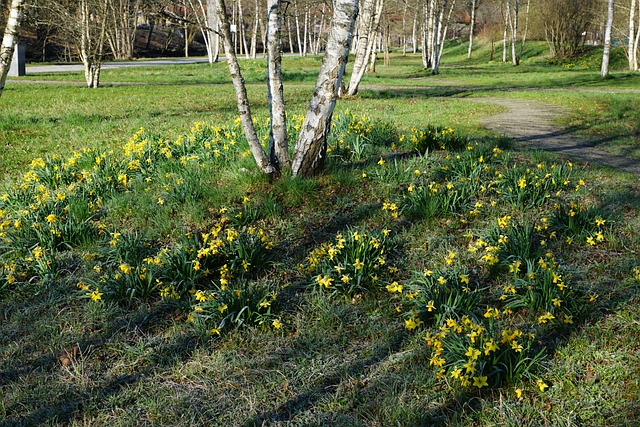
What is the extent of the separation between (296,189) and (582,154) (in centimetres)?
463

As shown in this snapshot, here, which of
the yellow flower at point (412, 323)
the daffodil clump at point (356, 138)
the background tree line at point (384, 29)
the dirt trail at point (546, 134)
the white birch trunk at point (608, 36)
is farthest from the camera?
the background tree line at point (384, 29)

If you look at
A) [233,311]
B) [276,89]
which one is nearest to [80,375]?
[233,311]

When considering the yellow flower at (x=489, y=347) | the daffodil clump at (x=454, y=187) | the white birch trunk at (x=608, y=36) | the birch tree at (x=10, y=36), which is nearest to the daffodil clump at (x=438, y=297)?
the yellow flower at (x=489, y=347)

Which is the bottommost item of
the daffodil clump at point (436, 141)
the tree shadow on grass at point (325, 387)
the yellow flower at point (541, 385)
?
the tree shadow on grass at point (325, 387)

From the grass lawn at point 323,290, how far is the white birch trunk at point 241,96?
0.53 ft

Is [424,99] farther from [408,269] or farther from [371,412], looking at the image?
[371,412]

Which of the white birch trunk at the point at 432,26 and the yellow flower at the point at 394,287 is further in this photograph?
A: the white birch trunk at the point at 432,26

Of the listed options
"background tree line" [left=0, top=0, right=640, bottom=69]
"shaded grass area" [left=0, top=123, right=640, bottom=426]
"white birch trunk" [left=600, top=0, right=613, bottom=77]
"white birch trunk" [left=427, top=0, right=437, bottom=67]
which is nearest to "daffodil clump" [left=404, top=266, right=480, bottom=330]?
"shaded grass area" [left=0, top=123, right=640, bottom=426]

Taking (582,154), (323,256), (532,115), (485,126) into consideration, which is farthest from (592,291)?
(532,115)

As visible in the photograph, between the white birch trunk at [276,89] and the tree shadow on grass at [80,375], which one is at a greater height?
the white birch trunk at [276,89]

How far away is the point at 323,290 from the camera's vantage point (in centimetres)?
399

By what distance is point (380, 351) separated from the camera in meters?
3.39

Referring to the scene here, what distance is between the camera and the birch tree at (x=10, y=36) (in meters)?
4.52

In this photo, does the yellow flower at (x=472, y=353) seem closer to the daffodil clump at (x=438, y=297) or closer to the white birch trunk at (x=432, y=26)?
the daffodil clump at (x=438, y=297)
